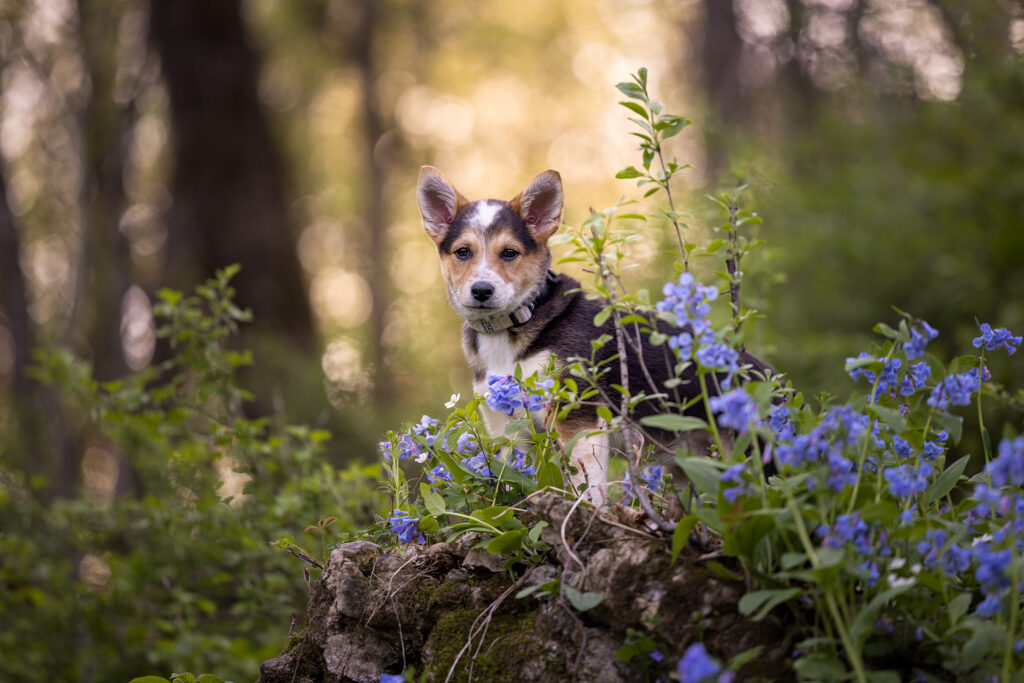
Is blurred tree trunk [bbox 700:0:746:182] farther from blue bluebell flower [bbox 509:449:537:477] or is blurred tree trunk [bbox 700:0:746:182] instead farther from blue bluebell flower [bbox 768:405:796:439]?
blue bluebell flower [bbox 768:405:796:439]

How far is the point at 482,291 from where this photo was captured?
16.5 feet

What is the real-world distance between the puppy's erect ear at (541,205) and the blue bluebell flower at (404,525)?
2.37 metres

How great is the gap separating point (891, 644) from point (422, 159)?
25.4m

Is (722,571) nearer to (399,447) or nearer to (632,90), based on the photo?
(399,447)

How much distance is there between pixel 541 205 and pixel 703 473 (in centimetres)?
307

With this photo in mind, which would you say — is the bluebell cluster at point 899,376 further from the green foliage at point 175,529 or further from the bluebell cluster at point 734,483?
the green foliage at point 175,529

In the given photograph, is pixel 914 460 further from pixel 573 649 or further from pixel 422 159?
pixel 422 159

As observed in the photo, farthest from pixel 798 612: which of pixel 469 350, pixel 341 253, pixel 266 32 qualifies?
pixel 341 253

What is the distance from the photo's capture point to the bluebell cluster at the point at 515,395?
10.7 ft

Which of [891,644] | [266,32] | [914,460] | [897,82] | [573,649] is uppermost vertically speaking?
[266,32]

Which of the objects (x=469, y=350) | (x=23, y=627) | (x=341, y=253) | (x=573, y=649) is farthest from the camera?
(x=341, y=253)

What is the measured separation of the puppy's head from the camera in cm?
509

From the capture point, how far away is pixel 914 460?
10.3 feet

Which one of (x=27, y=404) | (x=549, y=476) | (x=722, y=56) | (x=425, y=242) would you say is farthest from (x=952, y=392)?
(x=425, y=242)
